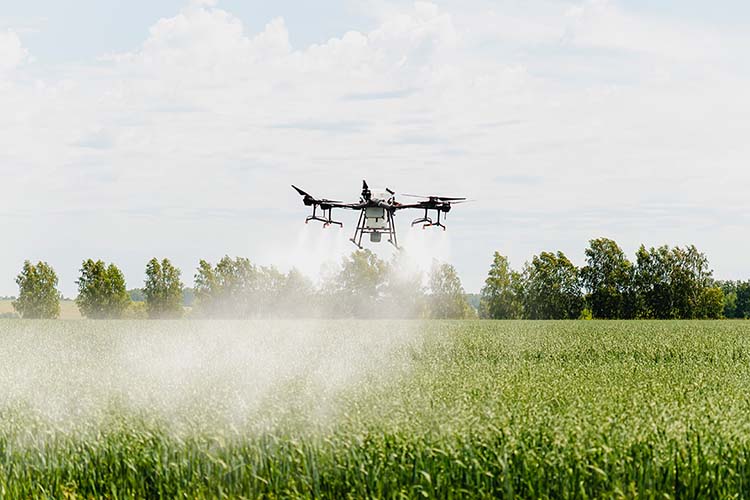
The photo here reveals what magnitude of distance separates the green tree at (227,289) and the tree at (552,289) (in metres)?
29.7

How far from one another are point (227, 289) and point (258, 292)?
236 inches

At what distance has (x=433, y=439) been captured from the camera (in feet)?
35.1

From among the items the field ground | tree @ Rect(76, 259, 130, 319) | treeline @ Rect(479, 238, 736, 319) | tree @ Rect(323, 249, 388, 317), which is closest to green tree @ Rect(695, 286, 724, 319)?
treeline @ Rect(479, 238, 736, 319)

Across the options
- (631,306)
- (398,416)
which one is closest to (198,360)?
(398,416)

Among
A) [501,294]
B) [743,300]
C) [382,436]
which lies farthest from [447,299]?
[382,436]

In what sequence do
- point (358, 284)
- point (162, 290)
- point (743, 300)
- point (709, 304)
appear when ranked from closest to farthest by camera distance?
1. point (358, 284)
2. point (162, 290)
3. point (709, 304)
4. point (743, 300)

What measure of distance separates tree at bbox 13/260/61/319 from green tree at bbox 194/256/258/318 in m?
20.7

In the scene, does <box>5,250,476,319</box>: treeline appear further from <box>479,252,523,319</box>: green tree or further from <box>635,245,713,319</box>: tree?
<box>635,245,713,319</box>: tree

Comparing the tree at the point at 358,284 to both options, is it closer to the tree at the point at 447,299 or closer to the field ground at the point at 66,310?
the tree at the point at 447,299

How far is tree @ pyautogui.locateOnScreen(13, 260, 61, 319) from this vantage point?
86000 millimetres

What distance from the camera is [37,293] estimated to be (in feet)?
284

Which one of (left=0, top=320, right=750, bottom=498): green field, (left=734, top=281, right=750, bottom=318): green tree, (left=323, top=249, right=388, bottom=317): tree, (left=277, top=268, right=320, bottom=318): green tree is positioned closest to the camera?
(left=0, top=320, right=750, bottom=498): green field

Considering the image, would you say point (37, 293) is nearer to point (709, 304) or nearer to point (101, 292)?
point (101, 292)

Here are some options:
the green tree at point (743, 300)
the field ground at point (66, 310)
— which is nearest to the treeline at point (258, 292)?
the field ground at point (66, 310)
